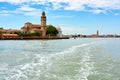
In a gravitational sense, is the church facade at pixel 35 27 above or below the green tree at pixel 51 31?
above

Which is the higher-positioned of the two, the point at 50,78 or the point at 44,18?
the point at 44,18

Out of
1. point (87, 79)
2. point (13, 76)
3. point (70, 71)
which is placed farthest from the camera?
point (70, 71)

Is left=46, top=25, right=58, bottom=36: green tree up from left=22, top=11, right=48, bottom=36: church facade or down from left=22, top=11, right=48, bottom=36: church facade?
down

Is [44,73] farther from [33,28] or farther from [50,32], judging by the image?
[33,28]

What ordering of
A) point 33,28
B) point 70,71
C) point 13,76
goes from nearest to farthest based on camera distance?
point 13,76
point 70,71
point 33,28

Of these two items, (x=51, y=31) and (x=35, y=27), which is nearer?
(x=51, y=31)

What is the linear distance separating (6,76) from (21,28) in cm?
16058

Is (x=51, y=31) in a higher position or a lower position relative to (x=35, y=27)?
lower

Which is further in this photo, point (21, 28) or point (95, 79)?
point (21, 28)

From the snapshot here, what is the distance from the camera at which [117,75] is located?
13164mm

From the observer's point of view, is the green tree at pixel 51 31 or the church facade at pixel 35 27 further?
the church facade at pixel 35 27

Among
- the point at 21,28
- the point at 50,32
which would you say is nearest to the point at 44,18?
the point at 50,32

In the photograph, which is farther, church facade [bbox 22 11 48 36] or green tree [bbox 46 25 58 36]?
church facade [bbox 22 11 48 36]

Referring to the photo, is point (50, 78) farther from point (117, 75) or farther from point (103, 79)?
point (117, 75)
